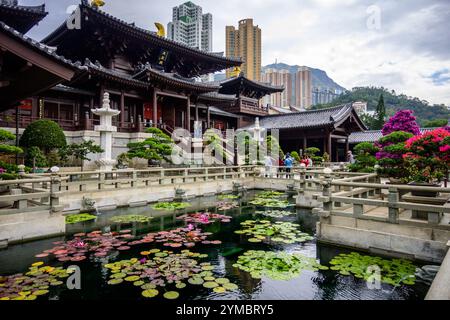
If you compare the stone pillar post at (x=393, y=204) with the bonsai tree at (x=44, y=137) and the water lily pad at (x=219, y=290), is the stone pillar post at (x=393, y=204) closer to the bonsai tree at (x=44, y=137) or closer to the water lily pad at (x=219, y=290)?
the water lily pad at (x=219, y=290)

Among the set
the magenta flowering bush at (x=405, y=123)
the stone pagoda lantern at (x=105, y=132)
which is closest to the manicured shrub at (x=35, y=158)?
the stone pagoda lantern at (x=105, y=132)

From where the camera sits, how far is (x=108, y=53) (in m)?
19.0

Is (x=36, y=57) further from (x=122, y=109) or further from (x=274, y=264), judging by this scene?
(x=122, y=109)

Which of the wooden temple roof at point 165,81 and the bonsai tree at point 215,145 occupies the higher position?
the wooden temple roof at point 165,81

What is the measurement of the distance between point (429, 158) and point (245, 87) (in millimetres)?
26583

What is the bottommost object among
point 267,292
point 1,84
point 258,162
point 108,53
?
point 267,292

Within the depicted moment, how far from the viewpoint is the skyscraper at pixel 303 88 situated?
103 meters

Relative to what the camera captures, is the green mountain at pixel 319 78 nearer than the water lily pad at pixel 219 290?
No

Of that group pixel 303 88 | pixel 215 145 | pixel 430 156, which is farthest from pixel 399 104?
pixel 430 156

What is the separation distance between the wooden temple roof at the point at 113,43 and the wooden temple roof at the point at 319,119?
409 inches

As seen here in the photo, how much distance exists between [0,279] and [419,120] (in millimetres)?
79727

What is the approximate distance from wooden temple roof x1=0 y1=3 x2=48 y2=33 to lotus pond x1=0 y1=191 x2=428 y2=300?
12436 millimetres
